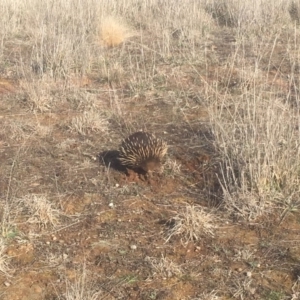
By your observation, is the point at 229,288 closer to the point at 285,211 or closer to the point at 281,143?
the point at 285,211

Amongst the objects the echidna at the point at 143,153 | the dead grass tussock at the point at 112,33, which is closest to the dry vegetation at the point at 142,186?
the echidna at the point at 143,153

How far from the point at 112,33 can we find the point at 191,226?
214 inches

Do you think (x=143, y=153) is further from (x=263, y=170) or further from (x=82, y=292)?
(x=82, y=292)

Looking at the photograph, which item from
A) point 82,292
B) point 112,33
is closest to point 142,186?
point 82,292

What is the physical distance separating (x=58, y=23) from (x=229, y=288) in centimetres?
587

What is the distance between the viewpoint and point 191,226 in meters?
3.20

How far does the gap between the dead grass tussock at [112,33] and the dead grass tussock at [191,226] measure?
16.8 feet

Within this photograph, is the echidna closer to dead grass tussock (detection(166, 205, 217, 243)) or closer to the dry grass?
dead grass tussock (detection(166, 205, 217, 243))

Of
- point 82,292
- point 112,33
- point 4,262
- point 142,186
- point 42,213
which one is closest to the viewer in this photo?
point 82,292

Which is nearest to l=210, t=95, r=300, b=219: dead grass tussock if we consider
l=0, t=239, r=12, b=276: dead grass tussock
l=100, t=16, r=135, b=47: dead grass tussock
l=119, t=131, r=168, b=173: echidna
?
l=119, t=131, r=168, b=173: echidna

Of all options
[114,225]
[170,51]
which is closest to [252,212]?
[114,225]

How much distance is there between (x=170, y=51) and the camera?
24.2 ft

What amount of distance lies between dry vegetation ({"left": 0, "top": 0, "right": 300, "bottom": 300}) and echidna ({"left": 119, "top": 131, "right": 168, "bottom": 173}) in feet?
0.44

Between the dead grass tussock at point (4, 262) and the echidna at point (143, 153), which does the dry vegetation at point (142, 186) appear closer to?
the dead grass tussock at point (4, 262)
